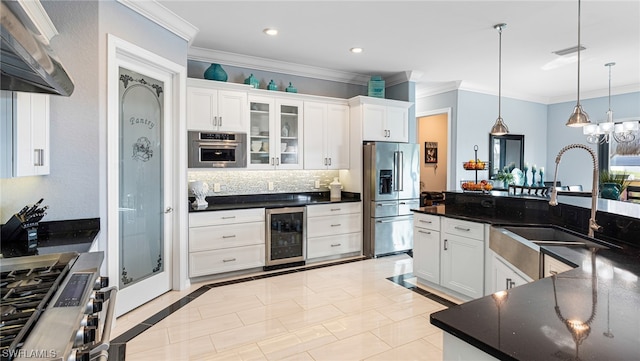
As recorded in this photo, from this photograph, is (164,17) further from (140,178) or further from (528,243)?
(528,243)

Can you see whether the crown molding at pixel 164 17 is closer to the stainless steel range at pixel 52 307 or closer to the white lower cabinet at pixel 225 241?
the white lower cabinet at pixel 225 241

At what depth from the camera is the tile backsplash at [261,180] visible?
4.50 metres

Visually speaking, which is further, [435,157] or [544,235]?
[435,157]

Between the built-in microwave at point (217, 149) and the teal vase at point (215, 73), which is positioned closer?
the built-in microwave at point (217, 149)

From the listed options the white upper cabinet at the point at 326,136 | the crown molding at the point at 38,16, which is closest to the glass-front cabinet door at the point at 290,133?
the white upper cabinet at the point at 326,136

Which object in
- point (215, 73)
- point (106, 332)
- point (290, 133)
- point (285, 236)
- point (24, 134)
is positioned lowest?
point (285, 236)

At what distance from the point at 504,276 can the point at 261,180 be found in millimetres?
3288

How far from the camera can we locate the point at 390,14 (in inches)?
131

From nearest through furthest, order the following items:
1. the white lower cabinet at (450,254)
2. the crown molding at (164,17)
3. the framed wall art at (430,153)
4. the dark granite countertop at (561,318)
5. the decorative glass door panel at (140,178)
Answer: the dark granite countertop at (561,318) → the crown molding at (164,17) → the decorative glass door panel at (140,178) → the white lower cabinet at (450,254) → the framed wall art at (430,153)

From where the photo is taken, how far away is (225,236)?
403cm

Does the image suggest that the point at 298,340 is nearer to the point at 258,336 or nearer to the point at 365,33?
the point at 258,336

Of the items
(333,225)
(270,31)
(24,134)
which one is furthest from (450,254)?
(24,134)

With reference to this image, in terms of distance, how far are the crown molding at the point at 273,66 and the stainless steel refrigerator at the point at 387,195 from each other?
4.06 ft

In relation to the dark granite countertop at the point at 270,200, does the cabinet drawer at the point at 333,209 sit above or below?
below
